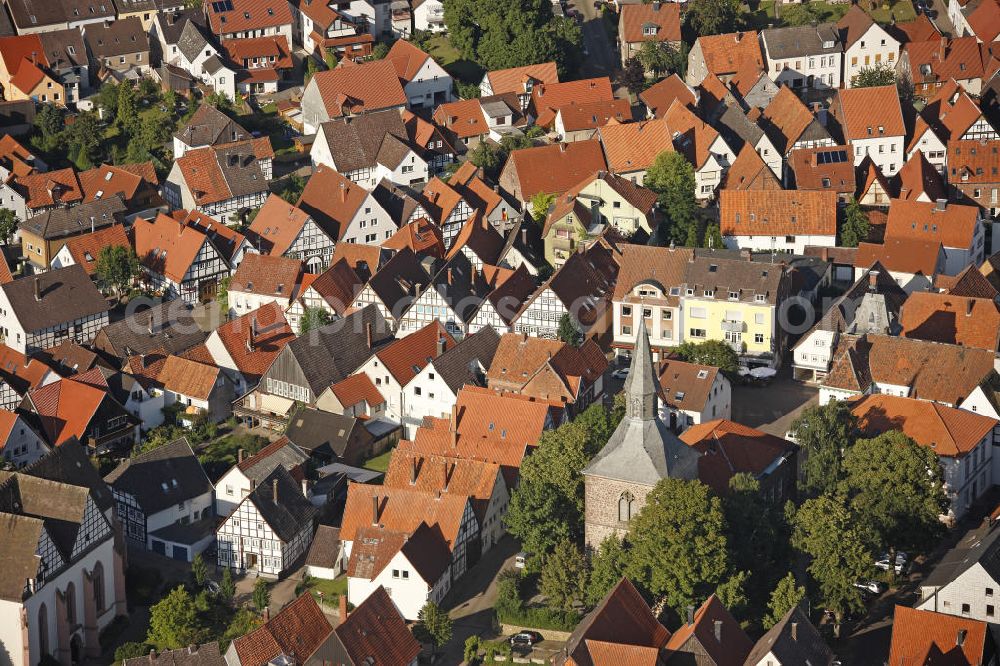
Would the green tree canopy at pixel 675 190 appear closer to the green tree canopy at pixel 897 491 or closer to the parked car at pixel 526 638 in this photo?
the green tree canopy at pixel 897 491

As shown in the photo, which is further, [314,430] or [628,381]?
[314,430]

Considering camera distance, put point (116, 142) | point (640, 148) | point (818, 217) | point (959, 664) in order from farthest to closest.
→ point (116, 142), point (640, 148), point (818, 217), point (959, 664)

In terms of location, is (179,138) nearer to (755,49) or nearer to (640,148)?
(640,148)

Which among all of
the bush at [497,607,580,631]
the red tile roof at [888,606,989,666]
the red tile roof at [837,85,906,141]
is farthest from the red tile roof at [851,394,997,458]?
the red tile roof at [837,85,906,141]

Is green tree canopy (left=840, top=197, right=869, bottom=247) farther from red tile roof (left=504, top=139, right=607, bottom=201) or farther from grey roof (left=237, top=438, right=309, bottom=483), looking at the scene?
grey roof (left=237, top=438, right=309, bottom=483)

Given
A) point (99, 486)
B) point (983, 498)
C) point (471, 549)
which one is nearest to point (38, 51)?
Answer: point (99, 486)

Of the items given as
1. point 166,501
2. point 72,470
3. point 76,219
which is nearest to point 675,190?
point 76,219
